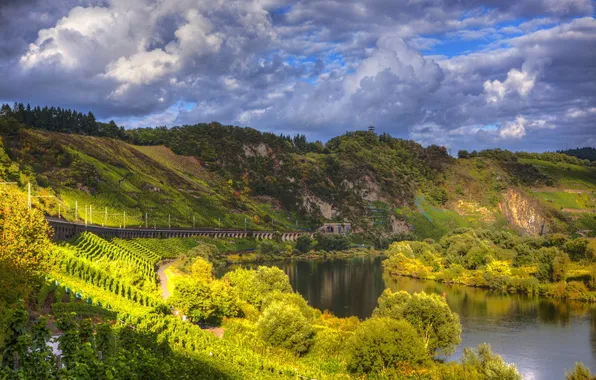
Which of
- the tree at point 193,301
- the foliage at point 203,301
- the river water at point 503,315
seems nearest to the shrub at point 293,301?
the foliage at point 203,301

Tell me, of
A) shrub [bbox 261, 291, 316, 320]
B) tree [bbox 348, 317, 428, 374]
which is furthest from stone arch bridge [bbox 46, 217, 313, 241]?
tree [bbox 348, 317, 428, 374]

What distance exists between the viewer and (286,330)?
2234 inches

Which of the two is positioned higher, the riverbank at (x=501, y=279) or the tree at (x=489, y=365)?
the tree at (x=489, y=365)

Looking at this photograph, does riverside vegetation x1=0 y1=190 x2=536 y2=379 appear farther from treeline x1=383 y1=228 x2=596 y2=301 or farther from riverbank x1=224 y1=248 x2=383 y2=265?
riverbank x1=224 y1=248 x2=383 y2=265

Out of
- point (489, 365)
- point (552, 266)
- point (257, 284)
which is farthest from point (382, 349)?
point (552, 266)

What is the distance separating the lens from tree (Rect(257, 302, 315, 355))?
5656 cm

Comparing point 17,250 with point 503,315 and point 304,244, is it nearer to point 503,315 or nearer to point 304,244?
point 503,315

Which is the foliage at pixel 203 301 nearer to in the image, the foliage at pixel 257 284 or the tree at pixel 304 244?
the foliage at pixel 257 284

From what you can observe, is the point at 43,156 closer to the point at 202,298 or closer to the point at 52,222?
the point at 52,222

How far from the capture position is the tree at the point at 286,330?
56562mm

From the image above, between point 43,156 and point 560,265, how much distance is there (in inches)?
5167

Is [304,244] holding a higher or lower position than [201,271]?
lower

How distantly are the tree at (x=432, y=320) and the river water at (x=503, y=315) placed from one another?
284 centimetres

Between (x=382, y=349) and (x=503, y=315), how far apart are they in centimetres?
4398
